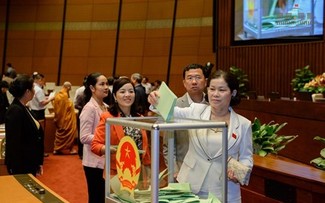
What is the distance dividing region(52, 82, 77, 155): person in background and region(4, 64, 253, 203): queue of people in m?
4.34

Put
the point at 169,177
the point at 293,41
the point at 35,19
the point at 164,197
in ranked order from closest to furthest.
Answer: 1. the point at 164,197
2. the point at 169,177
3. the point at 293,41
4. the point at 35,19

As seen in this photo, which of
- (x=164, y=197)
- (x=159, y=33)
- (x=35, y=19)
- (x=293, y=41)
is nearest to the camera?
(x=164, y=197)

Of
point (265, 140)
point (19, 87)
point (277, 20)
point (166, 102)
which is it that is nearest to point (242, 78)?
point (277, 20)

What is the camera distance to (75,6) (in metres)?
13.0

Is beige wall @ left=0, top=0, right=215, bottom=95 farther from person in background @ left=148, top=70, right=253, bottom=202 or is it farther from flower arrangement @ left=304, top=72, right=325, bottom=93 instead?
person in background @ left=148, top=70, right=253, bottom=202

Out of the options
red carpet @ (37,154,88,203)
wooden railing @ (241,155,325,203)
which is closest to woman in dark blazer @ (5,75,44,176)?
wooden railing @ (241,155,325,203)

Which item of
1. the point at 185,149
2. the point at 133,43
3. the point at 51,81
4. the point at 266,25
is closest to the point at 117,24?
the point at 133,43

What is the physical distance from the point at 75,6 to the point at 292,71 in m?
7.29

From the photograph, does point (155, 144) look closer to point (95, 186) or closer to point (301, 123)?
point (95, 186)

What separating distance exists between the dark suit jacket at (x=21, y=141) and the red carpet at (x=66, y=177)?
1.67 metres

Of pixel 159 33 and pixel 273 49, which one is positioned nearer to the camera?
pixel 273 49

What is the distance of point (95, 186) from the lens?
3.15 m

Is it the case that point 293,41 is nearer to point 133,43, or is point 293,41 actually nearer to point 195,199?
point 133,43

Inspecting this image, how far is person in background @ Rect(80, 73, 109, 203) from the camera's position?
3135mm
